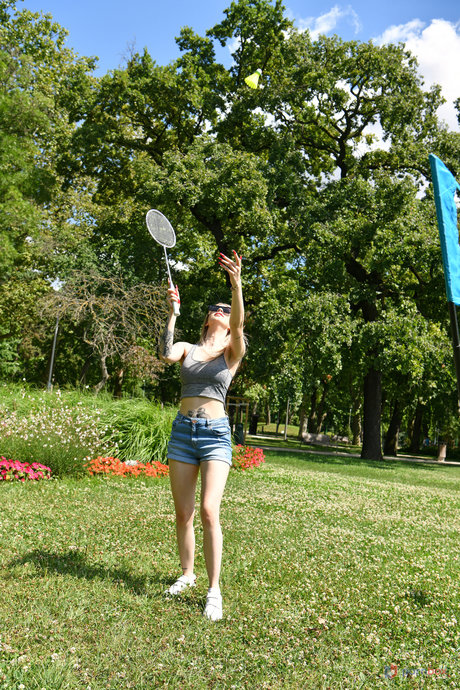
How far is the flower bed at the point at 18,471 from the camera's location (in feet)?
28.2

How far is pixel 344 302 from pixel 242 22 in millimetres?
12276

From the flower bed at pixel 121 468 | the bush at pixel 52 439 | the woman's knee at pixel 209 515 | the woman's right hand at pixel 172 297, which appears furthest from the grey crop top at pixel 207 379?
the flower bed at pixel 121 468

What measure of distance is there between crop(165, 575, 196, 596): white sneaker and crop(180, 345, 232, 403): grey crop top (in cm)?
144

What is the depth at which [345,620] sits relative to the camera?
12.9 feet

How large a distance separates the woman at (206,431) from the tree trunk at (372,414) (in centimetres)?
2083

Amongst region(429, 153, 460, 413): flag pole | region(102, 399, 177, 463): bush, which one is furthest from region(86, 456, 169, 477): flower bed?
region(429, 153, 460, 413): flag pole

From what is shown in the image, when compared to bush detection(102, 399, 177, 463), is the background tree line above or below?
above

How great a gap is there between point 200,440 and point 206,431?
0.08 m

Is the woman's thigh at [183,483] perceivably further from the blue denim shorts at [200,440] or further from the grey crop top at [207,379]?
the grey crop top at [207,379]

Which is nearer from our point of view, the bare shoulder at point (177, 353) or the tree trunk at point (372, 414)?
the bare shoulder at point (177, 353)

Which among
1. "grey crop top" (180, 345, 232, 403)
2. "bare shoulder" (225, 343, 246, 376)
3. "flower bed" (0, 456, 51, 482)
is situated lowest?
"flower bed" (0, 456, 51, 482)

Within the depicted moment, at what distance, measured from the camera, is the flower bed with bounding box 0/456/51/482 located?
8609mm

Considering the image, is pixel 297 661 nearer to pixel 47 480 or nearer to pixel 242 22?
pixel 47 480

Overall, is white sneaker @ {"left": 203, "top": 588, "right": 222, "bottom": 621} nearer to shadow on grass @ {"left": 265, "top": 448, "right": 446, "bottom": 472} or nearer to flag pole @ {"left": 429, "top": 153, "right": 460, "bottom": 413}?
flag pole @ {"left": 429, "top": 153, "right": 460, "bottom": 413}
